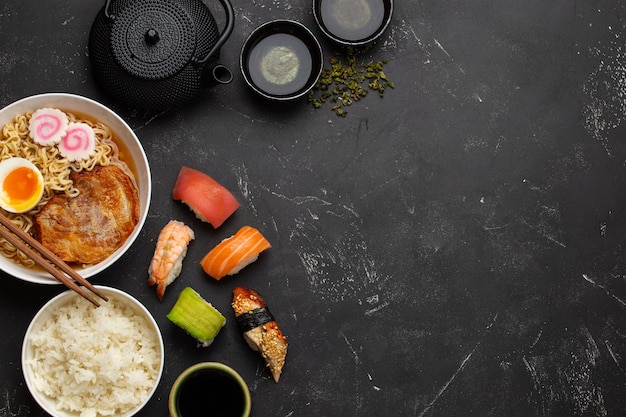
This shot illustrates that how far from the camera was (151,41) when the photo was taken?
351 cm

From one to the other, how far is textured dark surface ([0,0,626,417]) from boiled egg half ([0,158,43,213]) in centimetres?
43

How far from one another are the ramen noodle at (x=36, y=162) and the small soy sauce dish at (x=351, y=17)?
126 centimetres

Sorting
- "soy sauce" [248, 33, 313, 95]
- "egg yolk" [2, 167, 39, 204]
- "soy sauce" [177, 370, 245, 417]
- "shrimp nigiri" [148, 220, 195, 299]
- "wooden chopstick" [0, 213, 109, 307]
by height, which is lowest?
"soy sauce" [177, 370, 245, 417]

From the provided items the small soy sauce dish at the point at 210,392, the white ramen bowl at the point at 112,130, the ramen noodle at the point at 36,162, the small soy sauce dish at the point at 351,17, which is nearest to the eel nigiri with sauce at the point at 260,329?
the small soy sauce dish at the point at 210,392

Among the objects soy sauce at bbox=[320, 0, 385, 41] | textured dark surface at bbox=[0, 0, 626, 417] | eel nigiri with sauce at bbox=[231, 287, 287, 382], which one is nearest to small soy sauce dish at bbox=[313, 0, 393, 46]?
soy sauce at bbox=[320, 0, 385, 41]

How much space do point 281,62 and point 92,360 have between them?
65.5 inches

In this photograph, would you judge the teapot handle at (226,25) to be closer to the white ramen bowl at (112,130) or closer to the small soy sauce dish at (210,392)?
the white ramen bowl at (112,130)

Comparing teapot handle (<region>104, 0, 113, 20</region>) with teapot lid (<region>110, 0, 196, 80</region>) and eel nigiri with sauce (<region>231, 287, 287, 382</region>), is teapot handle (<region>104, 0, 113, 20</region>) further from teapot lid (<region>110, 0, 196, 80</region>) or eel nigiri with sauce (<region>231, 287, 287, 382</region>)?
eel nigiri with sauce (<region>231, 287, 287, 382</region>)

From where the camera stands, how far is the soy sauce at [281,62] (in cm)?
376

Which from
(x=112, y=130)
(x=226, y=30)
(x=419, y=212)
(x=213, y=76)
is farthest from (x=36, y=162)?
(x=419, y=212)

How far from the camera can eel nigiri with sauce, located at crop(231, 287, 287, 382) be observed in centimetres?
358

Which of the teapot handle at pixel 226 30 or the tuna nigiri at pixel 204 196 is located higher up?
the teapot handle at pixel 226 30

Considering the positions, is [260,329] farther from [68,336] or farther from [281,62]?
[281,62]

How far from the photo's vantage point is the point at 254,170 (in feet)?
12.4
